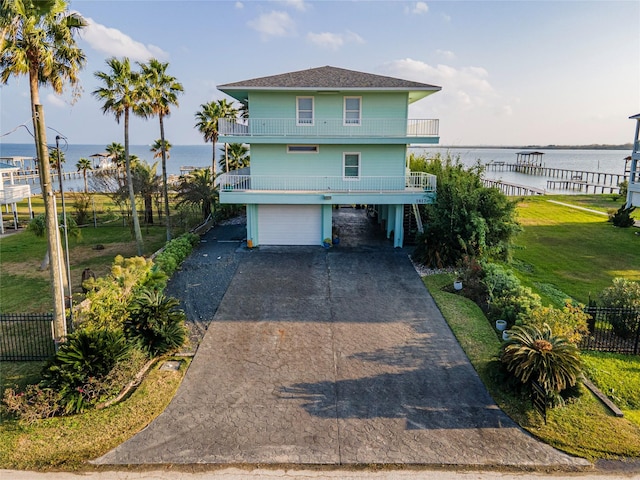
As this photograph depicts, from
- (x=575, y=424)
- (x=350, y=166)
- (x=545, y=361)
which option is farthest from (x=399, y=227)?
(x=575, y=424)

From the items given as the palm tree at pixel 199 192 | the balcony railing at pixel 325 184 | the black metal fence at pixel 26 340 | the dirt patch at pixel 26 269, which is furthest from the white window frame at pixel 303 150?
the black metal fence at pixel 26 340

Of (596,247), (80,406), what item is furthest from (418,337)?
(596,247)

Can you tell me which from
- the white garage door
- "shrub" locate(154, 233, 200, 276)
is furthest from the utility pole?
the white garage door

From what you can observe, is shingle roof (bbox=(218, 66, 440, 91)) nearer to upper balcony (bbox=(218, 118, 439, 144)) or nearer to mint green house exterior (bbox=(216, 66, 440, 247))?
mint green house exterior (bbox=(216, 66, 440, 247))

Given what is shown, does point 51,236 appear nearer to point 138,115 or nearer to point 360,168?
point 138,115

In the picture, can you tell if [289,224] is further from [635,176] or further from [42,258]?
[635,176]

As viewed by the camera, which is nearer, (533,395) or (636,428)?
(636,428)

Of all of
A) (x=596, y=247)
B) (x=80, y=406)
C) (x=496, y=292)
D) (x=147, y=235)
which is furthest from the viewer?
(x=147, y=235)
